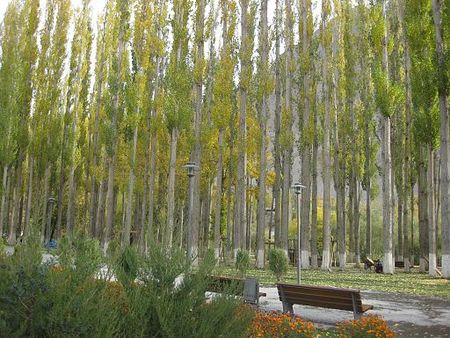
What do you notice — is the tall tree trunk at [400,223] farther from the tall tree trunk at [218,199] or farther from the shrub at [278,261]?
the shrub at [278,261]

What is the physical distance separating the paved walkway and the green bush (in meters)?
4.47

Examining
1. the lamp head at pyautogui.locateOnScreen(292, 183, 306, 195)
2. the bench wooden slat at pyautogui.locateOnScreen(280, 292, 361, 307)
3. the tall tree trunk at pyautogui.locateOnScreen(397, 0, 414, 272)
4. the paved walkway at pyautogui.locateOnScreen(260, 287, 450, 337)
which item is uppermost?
the tall tree trunk at pyautogui.locateOnScreen(397, 0, 414, 272)

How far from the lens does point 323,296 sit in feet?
24.1

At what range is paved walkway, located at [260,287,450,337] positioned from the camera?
24.2 ft

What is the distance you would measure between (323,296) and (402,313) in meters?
2.62

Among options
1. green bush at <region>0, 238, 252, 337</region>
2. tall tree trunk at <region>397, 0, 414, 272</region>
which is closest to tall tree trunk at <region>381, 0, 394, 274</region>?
tall tree trunk at <region>397, 0, 414, 272</region>

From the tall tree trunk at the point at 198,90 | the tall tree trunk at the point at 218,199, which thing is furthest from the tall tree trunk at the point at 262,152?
the tall tree trunk at the point at 198,90

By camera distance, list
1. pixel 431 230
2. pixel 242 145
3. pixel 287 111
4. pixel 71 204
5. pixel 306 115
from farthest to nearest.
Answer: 1. pixel 71 204
2. pixel 287 111
3. pixel 306 115
4. pixel 242 145
5. pixel 431 230

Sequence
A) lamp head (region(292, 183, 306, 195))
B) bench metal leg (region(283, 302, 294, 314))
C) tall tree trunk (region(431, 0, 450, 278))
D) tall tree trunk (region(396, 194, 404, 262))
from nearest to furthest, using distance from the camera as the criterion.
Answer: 1. bench metal leg (region(283, 302, 294, 314))
2. lamp head (region(292, 183, 306, 195))
3. tall tree trunk (region(431, 0, 450, 278))
4. tall tree trunk (region(396, 194, 404, 262))

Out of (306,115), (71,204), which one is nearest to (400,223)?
(306,115)

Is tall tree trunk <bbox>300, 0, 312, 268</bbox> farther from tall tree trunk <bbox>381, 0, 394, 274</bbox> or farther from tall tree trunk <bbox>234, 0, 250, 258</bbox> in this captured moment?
tall tree trunk <bbox>381, 0, 394, 274</bbox>

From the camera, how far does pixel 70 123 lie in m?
28.8

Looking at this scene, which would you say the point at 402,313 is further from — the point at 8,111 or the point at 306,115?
the point at 8,111

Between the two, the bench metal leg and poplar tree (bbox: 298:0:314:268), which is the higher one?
poplar tree (bbox: 298:0:314:268)
